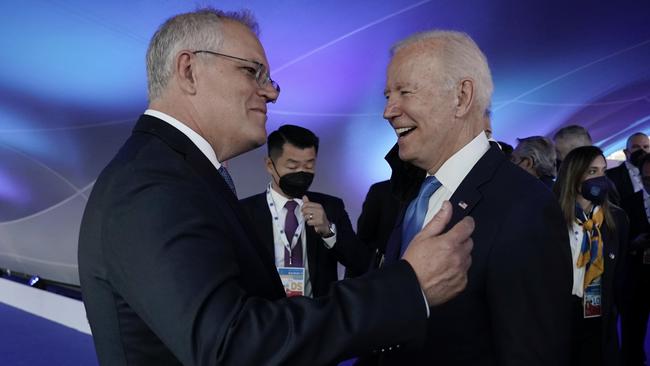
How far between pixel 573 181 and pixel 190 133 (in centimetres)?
263

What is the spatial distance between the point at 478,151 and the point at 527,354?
546mm

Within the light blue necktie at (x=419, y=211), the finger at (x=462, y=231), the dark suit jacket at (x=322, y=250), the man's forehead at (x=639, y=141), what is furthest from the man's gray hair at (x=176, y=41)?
the man's forehead at (x=639, y=141)

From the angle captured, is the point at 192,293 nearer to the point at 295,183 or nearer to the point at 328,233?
the point at 328,233

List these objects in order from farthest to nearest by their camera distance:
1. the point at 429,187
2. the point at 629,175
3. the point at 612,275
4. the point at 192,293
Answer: the point at 629,175 → the point at 612,275 → the point at 429,187 → the point at 192,293

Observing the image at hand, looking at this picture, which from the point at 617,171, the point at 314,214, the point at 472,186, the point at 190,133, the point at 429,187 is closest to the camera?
the point at 190,133

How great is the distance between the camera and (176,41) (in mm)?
1223

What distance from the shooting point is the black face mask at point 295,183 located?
2.88 metres

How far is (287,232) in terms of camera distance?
285 cm

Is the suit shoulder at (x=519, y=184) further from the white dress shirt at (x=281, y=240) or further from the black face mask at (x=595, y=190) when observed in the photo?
the black face mask at (x=595, y=190)

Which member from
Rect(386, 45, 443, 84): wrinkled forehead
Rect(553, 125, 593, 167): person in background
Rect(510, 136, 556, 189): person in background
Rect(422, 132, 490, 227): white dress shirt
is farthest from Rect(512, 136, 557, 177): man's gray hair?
Rect(386, 45, 443, 84): wrinkled forehead

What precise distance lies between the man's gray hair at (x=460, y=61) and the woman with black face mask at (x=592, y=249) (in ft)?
6.01

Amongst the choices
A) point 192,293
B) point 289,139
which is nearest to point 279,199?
point 289,139

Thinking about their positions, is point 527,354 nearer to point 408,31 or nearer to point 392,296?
point 392,296

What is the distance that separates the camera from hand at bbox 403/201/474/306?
38.2 inches
